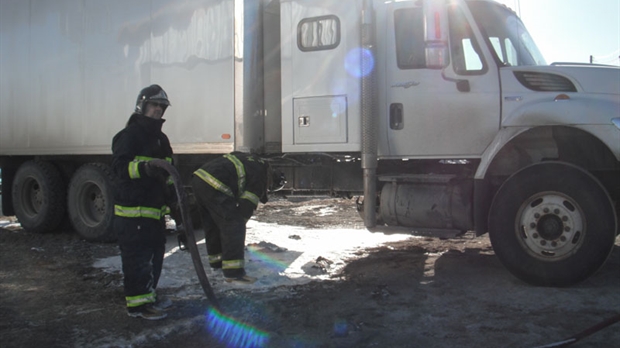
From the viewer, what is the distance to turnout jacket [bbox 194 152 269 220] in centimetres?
516

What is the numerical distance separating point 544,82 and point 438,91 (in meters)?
1.04

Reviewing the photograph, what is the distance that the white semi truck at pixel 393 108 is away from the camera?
494cm

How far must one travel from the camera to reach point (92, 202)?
8047 millimetres

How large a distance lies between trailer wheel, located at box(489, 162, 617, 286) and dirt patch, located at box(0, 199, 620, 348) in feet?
0.71

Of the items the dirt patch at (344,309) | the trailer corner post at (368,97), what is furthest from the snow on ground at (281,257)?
the trailer corner post at (368,97)

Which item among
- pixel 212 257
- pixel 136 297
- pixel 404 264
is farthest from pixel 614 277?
pixel 136 297

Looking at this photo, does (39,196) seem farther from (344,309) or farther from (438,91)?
(438,91)

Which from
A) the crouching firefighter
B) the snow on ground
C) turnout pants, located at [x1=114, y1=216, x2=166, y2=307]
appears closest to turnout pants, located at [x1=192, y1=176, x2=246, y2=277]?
the crouching firefighter

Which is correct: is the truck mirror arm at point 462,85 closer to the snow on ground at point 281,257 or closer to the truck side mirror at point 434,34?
the truck side mirror at point 434,34

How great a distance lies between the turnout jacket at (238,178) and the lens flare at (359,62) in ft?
4.92

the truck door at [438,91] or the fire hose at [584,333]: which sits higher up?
the truck door at [438,91]

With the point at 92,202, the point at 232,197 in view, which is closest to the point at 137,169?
A: the point at 232,197

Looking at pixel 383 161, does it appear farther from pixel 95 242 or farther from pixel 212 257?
pixel 95 242

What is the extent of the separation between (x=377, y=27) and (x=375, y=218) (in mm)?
2146
